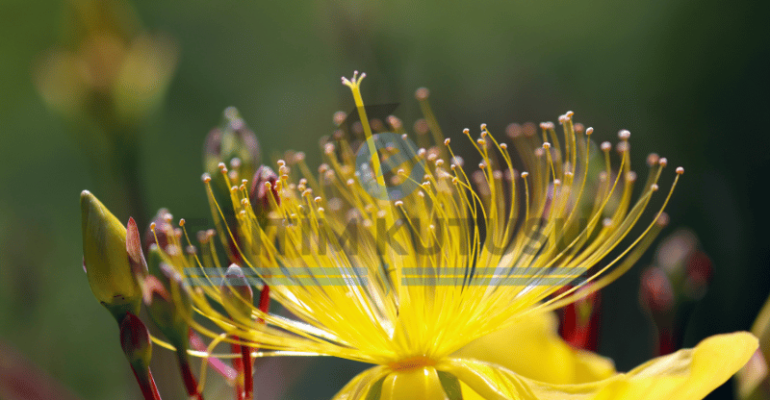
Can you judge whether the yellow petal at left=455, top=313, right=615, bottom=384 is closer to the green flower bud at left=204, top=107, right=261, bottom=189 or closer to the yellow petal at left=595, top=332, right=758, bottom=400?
the yellow petal at left=595, top=332, right=758, bottom=400

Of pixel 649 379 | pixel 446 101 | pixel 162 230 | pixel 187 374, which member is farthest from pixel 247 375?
pixel 446 101

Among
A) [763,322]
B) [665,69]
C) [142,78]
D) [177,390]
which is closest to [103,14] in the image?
[142,78]

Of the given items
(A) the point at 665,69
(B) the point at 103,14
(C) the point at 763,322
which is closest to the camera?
(C) the point at 763,322

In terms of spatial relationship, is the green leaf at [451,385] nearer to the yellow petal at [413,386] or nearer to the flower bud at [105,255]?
the yellow petal at [413,386]

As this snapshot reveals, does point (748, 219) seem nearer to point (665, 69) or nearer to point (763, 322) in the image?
point (665, 69)

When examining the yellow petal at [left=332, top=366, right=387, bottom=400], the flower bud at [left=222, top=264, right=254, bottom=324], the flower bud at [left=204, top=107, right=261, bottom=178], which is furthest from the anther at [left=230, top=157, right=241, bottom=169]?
the yellow petal at [left=332, top=366, right=387, bottom=400]
